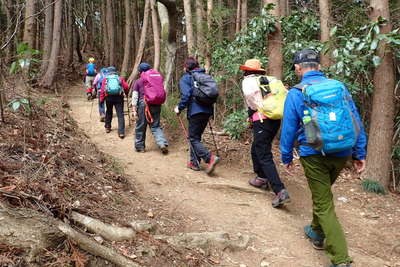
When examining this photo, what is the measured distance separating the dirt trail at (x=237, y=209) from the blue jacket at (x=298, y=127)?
3.60 feet

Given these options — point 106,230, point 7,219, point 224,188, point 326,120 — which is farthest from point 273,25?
point 7,219

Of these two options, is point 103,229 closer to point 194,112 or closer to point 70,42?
point 194,112

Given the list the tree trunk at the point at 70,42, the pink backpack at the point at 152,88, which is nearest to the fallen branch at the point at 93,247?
the pink backpack at the point at 152,88

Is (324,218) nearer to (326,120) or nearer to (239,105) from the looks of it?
(326,120)

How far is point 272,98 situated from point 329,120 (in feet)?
5.58

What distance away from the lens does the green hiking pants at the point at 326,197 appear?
12.2 ft

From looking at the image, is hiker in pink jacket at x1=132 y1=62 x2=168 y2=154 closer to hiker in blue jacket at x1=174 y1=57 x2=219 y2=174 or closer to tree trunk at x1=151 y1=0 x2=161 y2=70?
hiker in blue jacket at x1=174 y1=57 x2=219 y2=174

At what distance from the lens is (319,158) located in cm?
381

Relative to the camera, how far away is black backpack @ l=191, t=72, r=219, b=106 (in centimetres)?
618

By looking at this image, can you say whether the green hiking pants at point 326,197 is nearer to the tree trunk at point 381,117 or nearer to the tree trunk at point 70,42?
the tree trunk at point 381,117

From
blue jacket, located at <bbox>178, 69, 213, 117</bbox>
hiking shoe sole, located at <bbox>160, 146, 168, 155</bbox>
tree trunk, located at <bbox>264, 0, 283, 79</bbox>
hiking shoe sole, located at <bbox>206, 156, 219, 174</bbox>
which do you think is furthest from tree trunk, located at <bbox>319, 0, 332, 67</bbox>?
hiking shoe sole, located at <bbox>160, 146, 168, 155</bbox>

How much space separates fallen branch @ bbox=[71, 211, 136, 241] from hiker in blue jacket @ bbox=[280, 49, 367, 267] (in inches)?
76.0

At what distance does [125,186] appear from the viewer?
504 centimetres

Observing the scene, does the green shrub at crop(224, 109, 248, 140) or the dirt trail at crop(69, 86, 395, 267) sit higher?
the green shrub at crop(224, 109, 248, 140)
